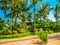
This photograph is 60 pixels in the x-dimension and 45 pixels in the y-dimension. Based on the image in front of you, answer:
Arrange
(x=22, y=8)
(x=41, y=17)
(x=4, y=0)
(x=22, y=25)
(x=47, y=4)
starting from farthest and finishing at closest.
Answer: (x=41, y=17) < (x=47, y=4) < (x=22, y=25) < (x=22, y=8) < (x=4, y=0)

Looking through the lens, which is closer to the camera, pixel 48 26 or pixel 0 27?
pixel 0 27

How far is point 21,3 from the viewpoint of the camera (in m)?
45.4

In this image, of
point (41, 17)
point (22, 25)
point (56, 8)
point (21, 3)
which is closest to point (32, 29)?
point (22, 25)

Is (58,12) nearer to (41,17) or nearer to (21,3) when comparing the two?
(41,17)

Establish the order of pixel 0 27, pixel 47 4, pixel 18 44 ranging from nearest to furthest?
pixel 18 44 → pixel 0 27 → pixel 47 4

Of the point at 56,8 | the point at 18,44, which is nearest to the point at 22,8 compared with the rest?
the point at 56,8

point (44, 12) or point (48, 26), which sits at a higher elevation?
point (44, 12)

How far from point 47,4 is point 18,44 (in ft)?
105

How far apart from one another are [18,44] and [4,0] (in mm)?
18478

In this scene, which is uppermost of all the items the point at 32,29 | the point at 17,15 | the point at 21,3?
the point at 21,3

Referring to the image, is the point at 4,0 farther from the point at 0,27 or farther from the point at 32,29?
the point at 32,29

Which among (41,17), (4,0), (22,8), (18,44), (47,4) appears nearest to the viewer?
(18,44)

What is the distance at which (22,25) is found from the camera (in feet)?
167

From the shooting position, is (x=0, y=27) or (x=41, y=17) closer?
(x=0, y=27)
